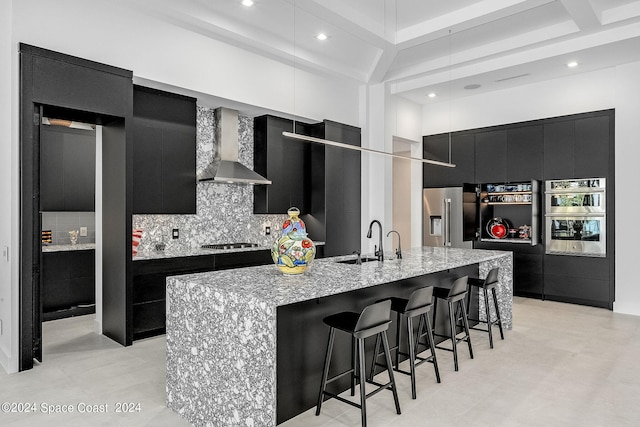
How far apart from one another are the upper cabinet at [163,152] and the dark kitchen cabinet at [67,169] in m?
1.63

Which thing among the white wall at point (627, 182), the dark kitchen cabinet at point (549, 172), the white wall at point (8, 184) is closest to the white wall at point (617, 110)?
the white wall at point (627, 182)

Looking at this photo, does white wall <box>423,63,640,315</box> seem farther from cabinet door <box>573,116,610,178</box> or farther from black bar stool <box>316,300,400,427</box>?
black bar stool <box>316,300,400,427</box>

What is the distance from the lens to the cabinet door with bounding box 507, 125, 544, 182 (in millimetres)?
6352

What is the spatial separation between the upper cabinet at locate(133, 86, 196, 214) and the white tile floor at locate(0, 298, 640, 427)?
1.50 m

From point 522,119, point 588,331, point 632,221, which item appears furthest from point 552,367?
point 522,119

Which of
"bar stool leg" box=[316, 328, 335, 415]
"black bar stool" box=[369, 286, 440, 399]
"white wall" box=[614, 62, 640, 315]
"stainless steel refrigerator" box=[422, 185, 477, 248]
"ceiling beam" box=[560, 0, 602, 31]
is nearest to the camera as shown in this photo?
"bar stool leg" box=[316, 328, 335, 415]

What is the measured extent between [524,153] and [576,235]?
142 centimetres

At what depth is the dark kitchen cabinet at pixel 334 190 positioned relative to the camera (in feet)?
20.2

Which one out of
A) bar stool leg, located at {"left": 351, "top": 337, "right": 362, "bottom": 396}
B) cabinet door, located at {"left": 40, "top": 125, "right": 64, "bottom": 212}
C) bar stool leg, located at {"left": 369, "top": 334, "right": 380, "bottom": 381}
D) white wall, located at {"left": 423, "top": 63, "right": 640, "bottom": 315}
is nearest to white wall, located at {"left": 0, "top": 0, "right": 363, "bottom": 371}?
cabinet door, located at {"left": 40, "top": 125, "right": 64, "bottom": 212}

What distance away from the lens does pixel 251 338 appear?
234cm

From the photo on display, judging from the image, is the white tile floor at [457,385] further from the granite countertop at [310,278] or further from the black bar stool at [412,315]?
the granite countertop at [310,278]

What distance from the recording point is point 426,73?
6.47 meters

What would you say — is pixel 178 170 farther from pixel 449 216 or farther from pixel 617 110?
pixel 617 110

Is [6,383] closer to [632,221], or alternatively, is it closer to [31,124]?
[31,124]
